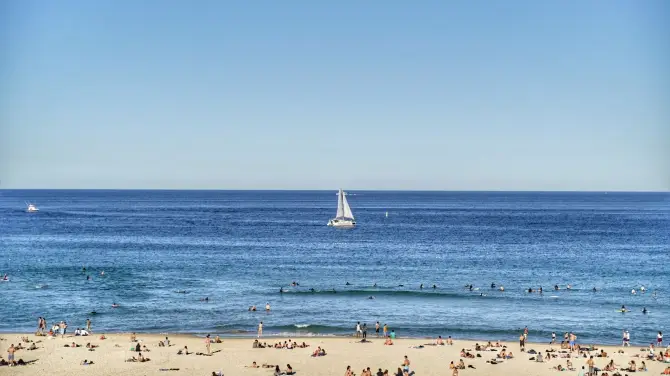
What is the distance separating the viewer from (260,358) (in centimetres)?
4641

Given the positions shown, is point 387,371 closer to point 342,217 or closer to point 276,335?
point 276,335

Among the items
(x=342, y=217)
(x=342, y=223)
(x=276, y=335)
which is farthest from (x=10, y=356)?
(x=342, y=217)

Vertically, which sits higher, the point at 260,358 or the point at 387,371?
the point at 387,371

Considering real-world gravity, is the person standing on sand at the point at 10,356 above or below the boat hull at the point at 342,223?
below

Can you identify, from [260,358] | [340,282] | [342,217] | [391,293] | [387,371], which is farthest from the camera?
[342,217]

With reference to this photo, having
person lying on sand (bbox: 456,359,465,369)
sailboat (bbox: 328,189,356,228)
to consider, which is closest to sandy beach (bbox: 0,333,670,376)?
person lying on sand (bbox: 456,359,465,369)

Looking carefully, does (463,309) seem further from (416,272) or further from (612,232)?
(612,232)

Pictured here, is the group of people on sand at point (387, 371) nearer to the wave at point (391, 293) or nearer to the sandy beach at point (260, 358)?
the sandy beach at point (260, 358)

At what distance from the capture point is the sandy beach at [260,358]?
142ft

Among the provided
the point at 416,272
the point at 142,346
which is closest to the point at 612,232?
the point at 416,272

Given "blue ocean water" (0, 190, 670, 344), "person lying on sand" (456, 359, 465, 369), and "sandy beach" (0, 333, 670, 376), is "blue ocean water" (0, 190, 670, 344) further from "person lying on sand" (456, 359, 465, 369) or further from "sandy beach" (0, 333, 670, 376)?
"person lying on sand" (456, 359, 465, 369)

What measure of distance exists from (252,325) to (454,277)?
31914 millimetres

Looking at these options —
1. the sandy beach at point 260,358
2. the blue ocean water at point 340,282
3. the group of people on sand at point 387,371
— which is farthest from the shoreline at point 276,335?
the group of people on sand at point 387,371

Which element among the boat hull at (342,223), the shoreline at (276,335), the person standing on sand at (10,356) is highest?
the boat hull at (342,223)
